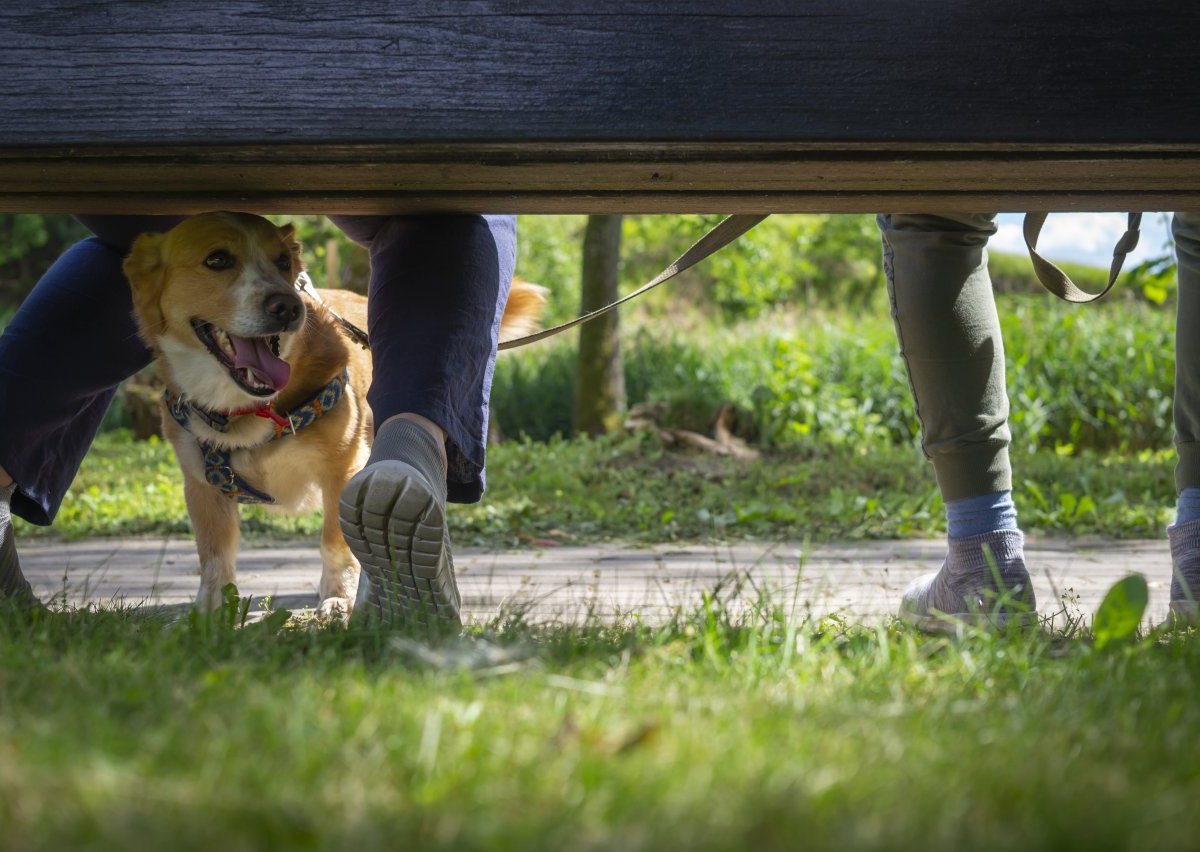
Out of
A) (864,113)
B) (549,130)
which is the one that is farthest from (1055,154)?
(549,130)

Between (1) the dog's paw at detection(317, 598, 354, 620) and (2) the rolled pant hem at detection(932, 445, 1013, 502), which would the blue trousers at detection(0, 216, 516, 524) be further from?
(2) the rolled pant hem at detection(932, 445, 1013, 502)

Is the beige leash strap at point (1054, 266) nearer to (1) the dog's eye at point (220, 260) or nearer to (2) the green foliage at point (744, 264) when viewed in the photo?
(1) the dog's eye at point (220, 260)

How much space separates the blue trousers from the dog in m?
0.13

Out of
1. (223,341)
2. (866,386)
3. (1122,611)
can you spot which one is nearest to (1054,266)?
(1122,611)

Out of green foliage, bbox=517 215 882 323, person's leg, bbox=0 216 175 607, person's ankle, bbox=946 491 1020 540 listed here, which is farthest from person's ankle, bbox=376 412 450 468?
green foliage, bbox=517 215 882 323

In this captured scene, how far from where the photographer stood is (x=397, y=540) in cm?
222

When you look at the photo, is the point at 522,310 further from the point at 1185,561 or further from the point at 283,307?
the point at 1185,561

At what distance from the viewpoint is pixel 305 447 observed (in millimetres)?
3275

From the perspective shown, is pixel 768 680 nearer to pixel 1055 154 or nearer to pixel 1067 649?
pixel 1067 649

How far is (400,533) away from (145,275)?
1.23 meters

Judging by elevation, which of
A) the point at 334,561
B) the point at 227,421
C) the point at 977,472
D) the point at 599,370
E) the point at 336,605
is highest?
the point at 599,370

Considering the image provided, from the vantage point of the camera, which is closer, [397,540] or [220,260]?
[397,540]

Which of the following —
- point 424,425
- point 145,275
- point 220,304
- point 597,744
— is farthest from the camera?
point 220,304

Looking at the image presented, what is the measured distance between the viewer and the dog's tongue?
3066 millimetres
